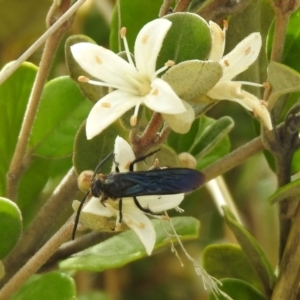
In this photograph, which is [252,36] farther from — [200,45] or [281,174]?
[281,174]

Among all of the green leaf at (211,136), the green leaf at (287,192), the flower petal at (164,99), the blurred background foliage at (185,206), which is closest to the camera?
the flower petal at (164,99)

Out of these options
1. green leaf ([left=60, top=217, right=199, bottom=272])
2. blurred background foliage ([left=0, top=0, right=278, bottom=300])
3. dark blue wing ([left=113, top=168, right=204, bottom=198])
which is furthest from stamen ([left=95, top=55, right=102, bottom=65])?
blurred background foliage ([left=0, top=0, right=278, bottom=300])

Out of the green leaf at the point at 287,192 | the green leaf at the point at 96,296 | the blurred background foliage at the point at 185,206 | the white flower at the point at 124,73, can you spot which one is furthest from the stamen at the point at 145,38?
the green leaf at the point at 96,296

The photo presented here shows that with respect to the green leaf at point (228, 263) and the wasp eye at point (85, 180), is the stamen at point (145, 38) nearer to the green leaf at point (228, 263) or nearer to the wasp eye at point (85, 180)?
the wasp eye at point (85, 180)

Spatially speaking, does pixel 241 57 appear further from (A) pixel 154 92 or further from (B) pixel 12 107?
(B) pixel 12 107

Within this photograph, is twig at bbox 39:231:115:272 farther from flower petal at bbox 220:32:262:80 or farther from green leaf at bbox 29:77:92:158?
flower petal at bbox 220:32:262:80

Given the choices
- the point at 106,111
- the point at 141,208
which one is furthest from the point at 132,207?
the point at 106,111
